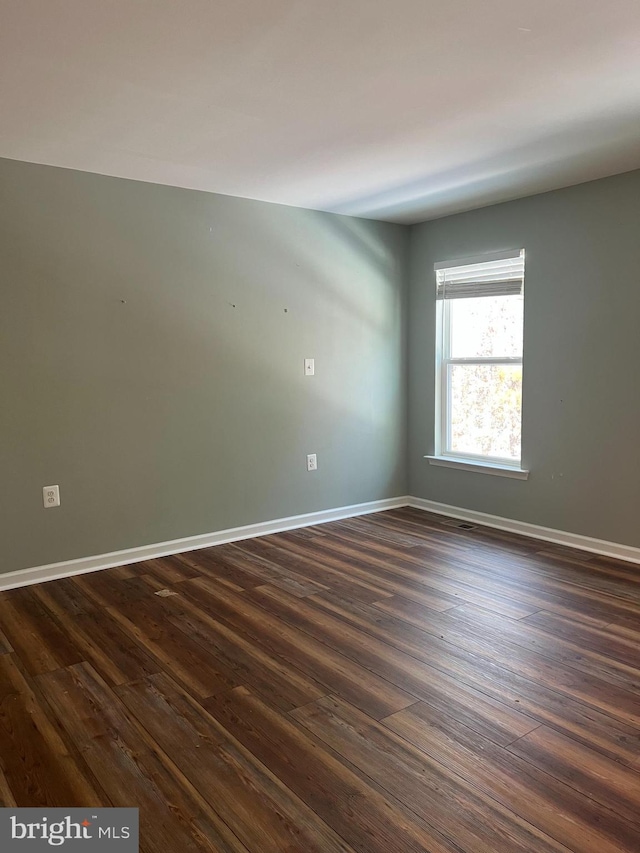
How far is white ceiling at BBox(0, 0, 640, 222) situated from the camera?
76.4 inches

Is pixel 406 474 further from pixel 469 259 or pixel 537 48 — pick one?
pixel 537 48

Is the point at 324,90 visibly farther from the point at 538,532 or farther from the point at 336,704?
the point at 538,532

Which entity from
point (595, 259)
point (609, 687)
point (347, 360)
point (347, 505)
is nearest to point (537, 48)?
point (595, 259)

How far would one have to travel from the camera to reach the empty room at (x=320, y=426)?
6.21 ft

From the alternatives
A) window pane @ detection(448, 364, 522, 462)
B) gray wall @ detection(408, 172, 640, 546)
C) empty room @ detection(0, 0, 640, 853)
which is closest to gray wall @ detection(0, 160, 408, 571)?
empty room @ detection(0, 0, 640, 853)

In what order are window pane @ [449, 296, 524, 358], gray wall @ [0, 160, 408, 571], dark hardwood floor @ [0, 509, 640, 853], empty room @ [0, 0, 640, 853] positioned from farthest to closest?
window pane @ [449, 296, 524, 358] < gray wall @ [0, 160, 408, 571] < empty room @ [0, 0, 640, 853] < dark hardwood floor @ [0, 509, 640, 853]

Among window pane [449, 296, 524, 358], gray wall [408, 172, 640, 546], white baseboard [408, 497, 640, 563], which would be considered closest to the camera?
gray wall [408, 172, 640, 546]

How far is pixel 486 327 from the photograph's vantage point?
15.3ft

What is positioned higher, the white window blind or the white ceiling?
the white ceiling

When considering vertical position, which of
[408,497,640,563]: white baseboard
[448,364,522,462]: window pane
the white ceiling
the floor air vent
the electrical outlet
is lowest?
the floor air vent

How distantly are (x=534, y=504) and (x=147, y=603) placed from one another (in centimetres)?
265

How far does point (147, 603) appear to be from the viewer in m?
3.25

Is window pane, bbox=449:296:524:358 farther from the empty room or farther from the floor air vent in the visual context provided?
the floor air vent

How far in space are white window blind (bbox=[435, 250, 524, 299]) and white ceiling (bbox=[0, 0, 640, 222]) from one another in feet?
2.17
